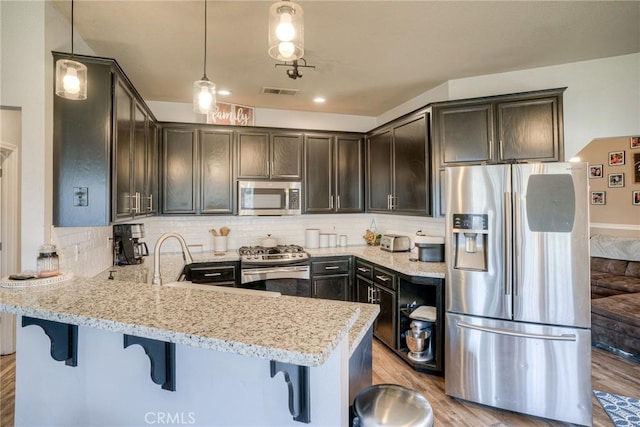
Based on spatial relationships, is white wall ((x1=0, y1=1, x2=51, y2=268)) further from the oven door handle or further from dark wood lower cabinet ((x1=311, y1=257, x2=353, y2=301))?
dark wood lower cabinet ((x1=311, y1=257, x2=353, y2=301))

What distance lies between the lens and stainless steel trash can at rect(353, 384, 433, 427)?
1182mm

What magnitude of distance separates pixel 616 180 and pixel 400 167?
437cm

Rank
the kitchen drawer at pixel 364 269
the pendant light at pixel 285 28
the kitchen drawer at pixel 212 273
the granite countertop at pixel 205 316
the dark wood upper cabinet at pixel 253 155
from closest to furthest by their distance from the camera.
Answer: the granite countertop at pixel 205 316
the pendant light at pixel 285 28
the kitchen drawer at pixel 212 273
the kitchen drawer at pixel 364 269
the dark wood upper cabinet at pixel 253 155

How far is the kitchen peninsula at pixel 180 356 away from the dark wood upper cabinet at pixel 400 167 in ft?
6.72

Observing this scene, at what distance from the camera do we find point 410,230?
161 inches

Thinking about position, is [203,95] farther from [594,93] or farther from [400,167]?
[594,93]

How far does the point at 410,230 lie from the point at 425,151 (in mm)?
1191

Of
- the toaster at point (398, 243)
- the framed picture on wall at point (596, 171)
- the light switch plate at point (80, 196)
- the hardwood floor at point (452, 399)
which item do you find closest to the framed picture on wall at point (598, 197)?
the framed picture on wall at point (596, 171)

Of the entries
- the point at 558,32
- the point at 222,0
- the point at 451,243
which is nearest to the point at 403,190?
the point at 451,243

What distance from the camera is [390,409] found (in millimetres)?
1235

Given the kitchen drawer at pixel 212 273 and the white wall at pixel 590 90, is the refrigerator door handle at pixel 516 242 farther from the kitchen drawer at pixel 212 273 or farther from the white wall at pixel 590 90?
the kitchen drawer at pixel 212 273

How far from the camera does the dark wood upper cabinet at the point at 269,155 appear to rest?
12.9ft

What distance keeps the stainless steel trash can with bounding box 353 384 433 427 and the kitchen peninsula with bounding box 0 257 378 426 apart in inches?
6.0

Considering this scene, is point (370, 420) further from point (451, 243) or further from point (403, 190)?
point (403, 190)
